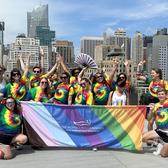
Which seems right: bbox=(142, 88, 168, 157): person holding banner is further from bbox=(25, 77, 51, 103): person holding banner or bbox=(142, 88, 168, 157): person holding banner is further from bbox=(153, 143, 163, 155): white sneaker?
bbox=(25, 77, 51, 103): person holding banner

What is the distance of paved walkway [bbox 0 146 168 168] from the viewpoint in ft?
21.8

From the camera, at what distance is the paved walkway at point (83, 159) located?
21.8 feet

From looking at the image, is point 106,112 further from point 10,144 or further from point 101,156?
point 10,144

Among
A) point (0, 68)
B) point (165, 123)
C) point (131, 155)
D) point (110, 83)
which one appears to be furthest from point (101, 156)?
point (0, 68)

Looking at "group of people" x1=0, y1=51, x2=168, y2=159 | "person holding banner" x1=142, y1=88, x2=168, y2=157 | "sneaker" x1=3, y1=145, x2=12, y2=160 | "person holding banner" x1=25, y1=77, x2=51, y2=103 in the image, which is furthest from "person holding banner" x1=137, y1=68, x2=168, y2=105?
"sneaker" x1=3, y1=145, x2=12, y2=160

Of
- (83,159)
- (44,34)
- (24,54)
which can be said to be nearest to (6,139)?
(83,159)

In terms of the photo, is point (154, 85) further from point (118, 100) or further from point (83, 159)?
point (83, 159)

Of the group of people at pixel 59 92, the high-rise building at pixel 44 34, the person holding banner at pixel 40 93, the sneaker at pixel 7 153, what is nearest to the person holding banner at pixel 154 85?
the group of people at pixel 59 92

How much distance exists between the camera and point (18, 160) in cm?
703

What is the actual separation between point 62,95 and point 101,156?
5.76 feet

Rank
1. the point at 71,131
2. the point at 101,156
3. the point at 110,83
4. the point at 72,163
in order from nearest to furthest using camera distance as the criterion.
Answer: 1. the point at 72,163
2. the point at 101,156
3. the point at 71,131
4. the point at 110,83

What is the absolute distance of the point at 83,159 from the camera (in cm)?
710

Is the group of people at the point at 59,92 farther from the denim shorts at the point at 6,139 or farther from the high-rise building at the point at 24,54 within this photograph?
the high-rise building at the point at 24,54

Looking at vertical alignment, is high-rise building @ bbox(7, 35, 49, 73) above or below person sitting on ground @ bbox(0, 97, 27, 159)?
above
